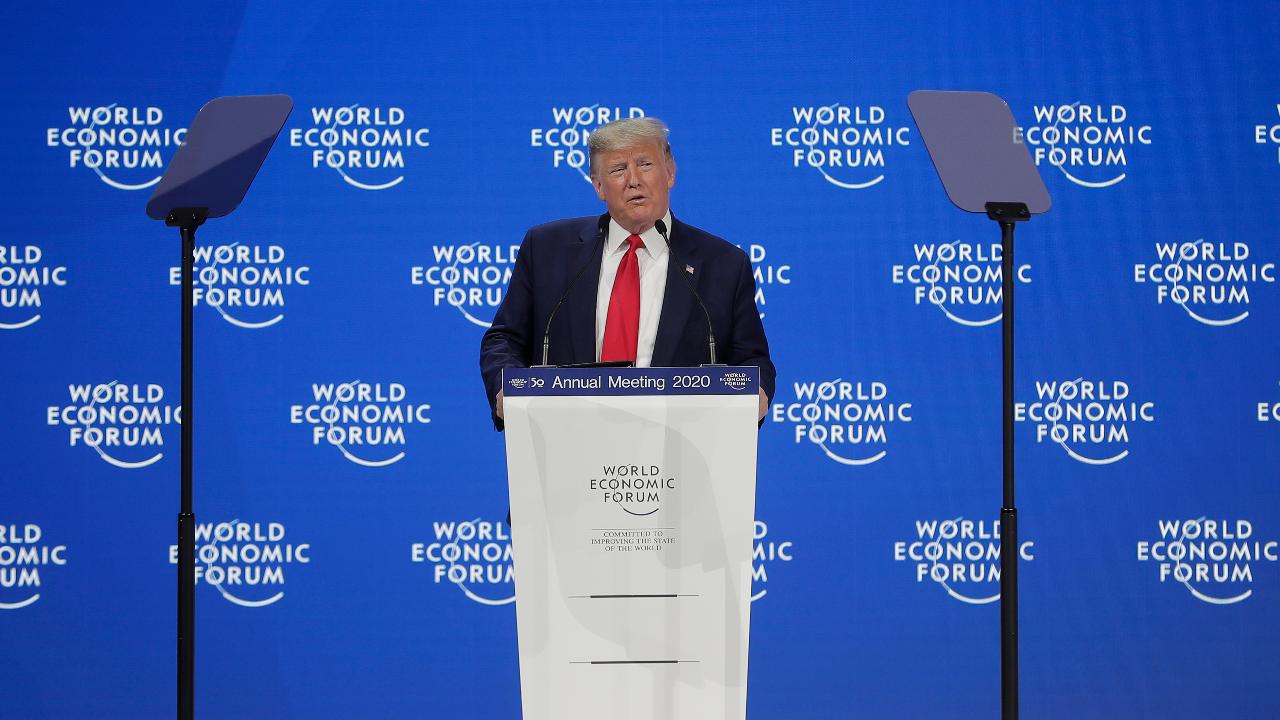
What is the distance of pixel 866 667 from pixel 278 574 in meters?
1.81

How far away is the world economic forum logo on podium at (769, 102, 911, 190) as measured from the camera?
3.46m

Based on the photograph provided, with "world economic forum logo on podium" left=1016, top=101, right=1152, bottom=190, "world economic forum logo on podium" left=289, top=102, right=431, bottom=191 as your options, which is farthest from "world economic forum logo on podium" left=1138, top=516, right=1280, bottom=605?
"world economic forum logo on podium" left=289, top=102, right=431, bottom=191

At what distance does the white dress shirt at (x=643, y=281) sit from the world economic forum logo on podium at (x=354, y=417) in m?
1.19

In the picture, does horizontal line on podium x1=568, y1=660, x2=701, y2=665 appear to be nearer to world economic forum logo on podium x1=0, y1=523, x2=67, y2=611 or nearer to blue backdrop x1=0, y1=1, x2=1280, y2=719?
blue backdrop x1=0, y1=1, x2=1280, y2=719

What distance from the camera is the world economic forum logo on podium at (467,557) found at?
11.4 feet

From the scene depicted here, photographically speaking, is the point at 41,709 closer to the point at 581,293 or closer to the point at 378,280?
the point at 378,280

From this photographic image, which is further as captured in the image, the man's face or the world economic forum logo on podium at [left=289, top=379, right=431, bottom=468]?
the world economic forum logo on podium at [left=289, top=379, right=431, bottom=468]

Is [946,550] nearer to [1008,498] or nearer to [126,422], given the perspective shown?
[1008,498]

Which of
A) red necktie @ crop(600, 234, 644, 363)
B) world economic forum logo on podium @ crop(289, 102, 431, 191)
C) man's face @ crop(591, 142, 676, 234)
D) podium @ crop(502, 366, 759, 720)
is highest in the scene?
world economic forum logo on podium @ crop(289, 102, 431, 191)

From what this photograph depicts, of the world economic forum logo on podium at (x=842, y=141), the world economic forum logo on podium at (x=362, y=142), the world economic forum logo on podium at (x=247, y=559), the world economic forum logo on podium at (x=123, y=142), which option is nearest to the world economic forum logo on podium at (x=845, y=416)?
the world economic forum logo on podium at (x=842, y=141)

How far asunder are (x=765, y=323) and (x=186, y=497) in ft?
5.73

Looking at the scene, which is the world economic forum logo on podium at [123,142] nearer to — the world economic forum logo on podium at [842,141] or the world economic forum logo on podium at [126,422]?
the world economic forum logo on podium at [126,422]

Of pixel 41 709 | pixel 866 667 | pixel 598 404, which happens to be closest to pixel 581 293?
pixel 598 404

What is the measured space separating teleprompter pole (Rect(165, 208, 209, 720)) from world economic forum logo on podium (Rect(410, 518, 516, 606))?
104 centimetres
